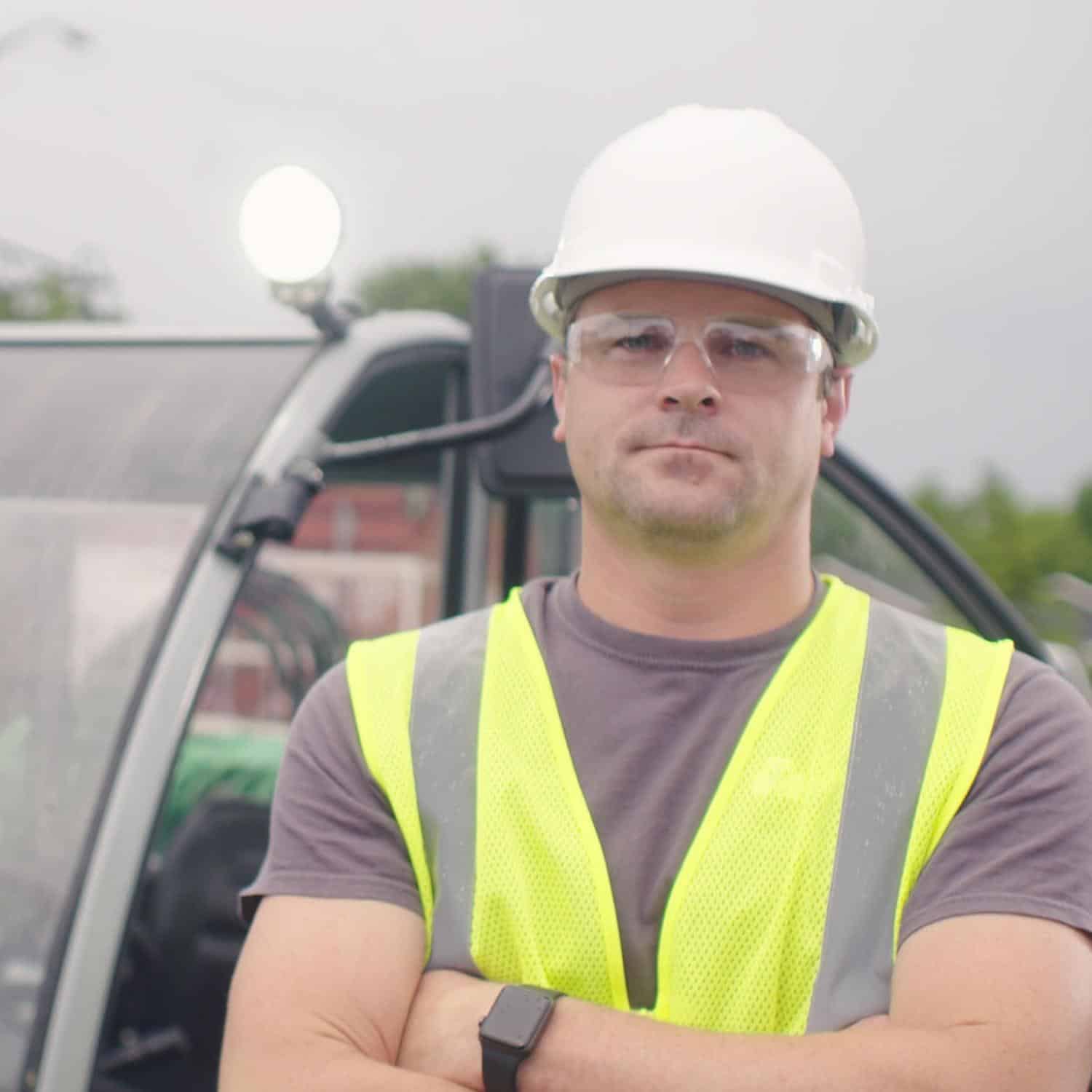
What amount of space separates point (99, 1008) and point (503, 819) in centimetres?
70

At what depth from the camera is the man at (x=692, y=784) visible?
1992 millimetres

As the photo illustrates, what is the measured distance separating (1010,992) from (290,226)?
5.58 feet

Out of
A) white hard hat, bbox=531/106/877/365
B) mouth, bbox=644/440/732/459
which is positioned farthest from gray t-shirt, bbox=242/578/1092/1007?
white hard hat, bbox=531/106/877/365

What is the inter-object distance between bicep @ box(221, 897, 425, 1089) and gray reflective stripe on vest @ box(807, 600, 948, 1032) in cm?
50

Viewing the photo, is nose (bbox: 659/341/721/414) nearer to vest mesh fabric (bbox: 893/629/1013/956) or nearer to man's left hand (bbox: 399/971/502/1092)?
vest mesh fabric (bbox: 893/629/1013/956)

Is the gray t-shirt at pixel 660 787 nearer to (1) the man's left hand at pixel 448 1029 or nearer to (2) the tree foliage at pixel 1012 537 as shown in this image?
(1) the man's left hand at pixel 448 1029

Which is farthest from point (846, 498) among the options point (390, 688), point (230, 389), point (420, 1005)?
point (420, 1005)

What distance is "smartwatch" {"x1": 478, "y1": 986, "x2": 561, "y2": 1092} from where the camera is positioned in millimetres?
1993

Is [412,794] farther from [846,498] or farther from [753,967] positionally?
[846,498]

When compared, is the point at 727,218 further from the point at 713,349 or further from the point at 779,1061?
the point at 779,1061

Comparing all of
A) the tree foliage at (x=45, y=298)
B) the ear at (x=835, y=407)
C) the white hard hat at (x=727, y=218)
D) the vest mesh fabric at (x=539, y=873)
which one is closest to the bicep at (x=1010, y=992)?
the vest mesh fabric at (x=539, y=873)

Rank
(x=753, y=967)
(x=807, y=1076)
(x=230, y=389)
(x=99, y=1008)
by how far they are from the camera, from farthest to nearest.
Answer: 1. (x=230, y=389)
2. (x=99, y=1008)
3. (x=753, y=967)
4. (x=807, y=1076)

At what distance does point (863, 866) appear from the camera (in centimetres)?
209

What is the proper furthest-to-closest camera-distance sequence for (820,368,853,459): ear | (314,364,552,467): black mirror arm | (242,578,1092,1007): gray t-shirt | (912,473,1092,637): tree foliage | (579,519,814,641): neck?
(912,473,1092,637): tree foliage < (314,364,552,467): black mirror arm < (820,368,853,459): ear < (579,519,814,641): neck < (242,578,1092,1007): gray t-shirt
